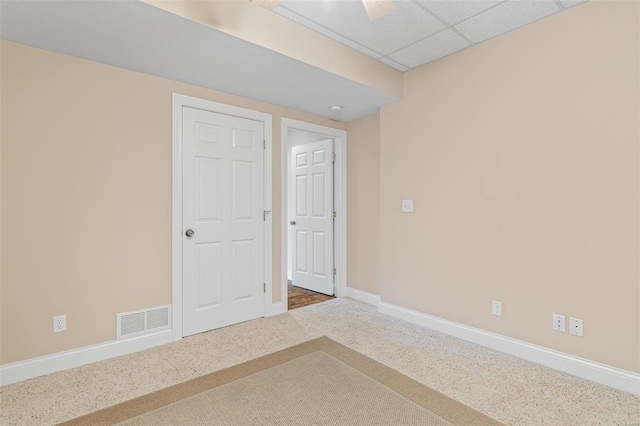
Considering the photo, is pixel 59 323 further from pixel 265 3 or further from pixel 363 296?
pixel 363 296

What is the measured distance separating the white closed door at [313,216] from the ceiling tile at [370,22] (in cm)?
175

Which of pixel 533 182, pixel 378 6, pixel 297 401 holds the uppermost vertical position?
pixel 378 6

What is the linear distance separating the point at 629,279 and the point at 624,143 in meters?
0.86

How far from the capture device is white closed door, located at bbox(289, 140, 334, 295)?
4289 mm

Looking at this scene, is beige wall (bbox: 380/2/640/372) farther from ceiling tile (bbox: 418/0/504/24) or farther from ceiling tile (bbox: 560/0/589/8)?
ceiling tile (bbox: 418/0/504/24)

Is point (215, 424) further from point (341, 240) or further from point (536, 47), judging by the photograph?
point (536, 47)

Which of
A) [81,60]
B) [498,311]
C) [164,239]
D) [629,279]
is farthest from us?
[164,239]

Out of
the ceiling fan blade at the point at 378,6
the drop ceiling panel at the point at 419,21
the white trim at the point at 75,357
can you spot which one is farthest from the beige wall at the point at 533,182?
the white trim at the point at 75,357

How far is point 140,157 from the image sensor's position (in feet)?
8.81

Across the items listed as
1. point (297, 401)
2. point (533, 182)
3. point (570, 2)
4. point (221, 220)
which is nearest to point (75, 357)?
point (221, 220)

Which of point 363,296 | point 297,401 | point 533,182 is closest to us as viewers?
point 297,401

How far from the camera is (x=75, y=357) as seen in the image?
2367mm

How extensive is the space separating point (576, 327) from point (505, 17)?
226 cm

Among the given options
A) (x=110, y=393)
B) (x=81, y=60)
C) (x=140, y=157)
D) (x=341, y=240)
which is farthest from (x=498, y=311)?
(x=81, y=60)
